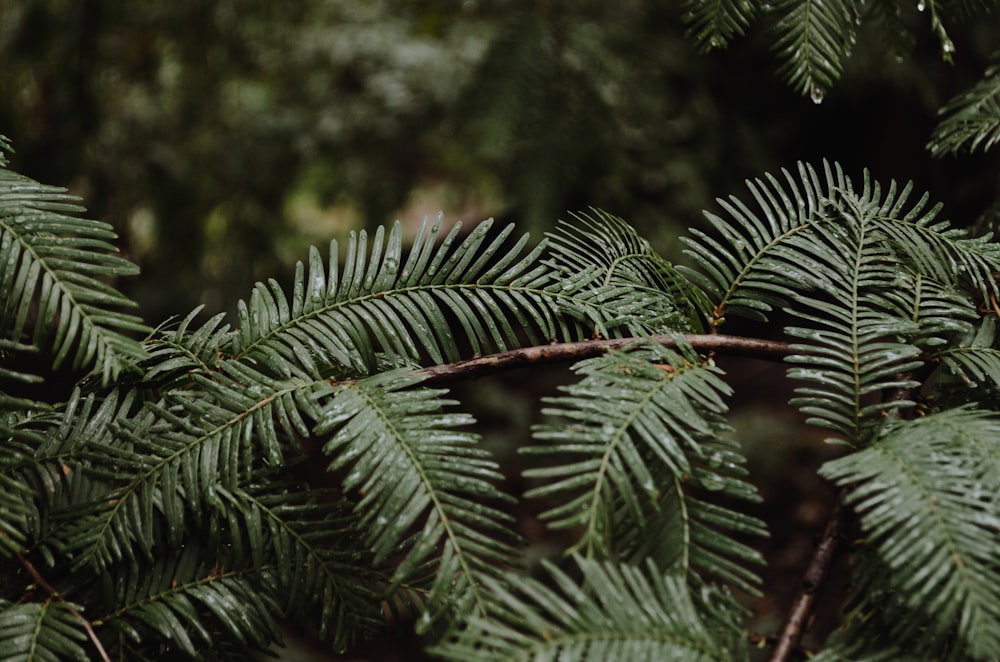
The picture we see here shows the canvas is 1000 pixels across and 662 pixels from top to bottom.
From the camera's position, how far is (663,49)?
113 inches

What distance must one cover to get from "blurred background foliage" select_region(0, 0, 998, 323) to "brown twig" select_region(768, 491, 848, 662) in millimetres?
1618

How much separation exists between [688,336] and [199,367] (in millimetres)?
550

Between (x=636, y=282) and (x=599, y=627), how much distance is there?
43 cm

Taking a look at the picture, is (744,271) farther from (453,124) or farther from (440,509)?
(453,124)

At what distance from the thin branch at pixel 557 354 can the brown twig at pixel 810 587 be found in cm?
18

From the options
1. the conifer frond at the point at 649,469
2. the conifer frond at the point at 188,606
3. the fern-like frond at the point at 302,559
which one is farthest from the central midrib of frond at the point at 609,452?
the conifer frond at the point at 188,606

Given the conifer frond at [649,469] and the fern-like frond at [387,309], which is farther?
the fern-like frond at [387,309]

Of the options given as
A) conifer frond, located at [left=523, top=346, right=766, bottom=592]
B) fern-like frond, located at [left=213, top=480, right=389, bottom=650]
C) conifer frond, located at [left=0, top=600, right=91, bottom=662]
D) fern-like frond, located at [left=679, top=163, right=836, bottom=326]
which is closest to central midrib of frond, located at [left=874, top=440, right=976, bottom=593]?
conifer frond, located at [left=523, top=346, right=766, bottom=592]

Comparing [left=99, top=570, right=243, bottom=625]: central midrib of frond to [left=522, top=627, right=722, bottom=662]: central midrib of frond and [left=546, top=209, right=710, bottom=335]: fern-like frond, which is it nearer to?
[left=522, top=627, right=722, bottom=662]: central midrib of frond

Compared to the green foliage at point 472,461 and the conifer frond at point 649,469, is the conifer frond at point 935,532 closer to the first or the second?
the green foliage at point 472,461

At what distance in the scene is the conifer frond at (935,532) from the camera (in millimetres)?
545

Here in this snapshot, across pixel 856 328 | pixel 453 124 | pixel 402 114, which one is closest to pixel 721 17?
pixel 856 328

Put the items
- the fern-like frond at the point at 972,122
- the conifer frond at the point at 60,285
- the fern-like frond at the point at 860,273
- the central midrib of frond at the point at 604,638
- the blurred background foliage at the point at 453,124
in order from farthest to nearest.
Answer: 1. the blurred background foliage at the point at 453,124
2. the fern-like frond at the point at 972,122
3. the fern-like frond at the point at 860,273
4. the conifer frond at the point at 60,285
5. the central midrib of frond at the point at 604,638

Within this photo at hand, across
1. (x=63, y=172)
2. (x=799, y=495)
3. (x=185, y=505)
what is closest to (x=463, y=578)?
(x=185, y=505)
